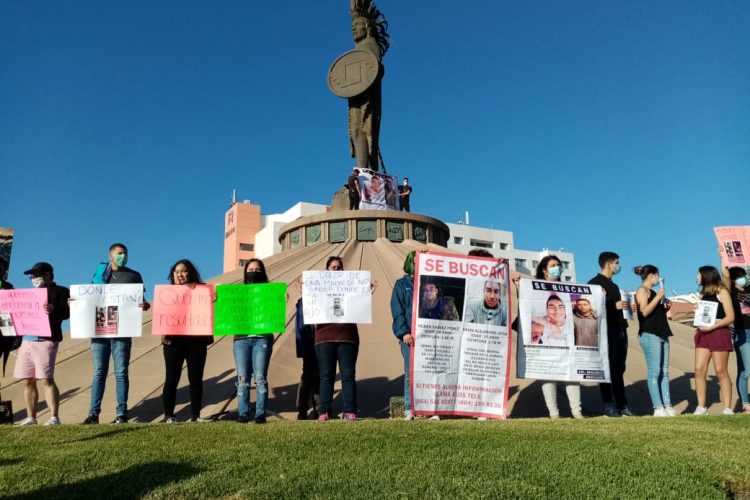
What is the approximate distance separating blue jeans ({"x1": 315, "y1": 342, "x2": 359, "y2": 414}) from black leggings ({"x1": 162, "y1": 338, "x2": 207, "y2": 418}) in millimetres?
1430

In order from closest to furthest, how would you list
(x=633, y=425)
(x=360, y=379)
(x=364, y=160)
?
(x=633, y=425), (x=360, y=379), (x=364, y=160)

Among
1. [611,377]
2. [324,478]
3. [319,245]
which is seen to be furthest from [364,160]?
[324,478]

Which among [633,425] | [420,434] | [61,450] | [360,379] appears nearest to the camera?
[61,450]

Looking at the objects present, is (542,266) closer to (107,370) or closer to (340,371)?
(340,371)

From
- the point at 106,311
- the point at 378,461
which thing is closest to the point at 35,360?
the point at 106,311

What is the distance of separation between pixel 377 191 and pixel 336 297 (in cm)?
1180

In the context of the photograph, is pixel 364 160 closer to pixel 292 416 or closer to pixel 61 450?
pixel 292 416

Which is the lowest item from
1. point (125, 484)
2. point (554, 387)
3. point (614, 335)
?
point (125, 484)

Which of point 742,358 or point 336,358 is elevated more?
point 336,358

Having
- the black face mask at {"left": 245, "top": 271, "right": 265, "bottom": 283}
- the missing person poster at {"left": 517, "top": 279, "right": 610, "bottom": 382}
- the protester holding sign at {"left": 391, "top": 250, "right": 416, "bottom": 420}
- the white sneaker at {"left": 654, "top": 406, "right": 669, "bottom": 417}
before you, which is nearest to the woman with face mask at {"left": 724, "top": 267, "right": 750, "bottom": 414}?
the white sneaker at {"left": 654, "top": 406, "right": 669, "bottom": 417}

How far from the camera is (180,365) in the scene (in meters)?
7.67

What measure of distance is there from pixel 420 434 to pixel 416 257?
2.50m

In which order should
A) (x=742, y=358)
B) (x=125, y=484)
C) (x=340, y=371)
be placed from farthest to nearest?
1. (x=742, y=358)
2. (x=340, y=371)
3. (x=125, y=484)

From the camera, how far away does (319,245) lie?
18.5m
